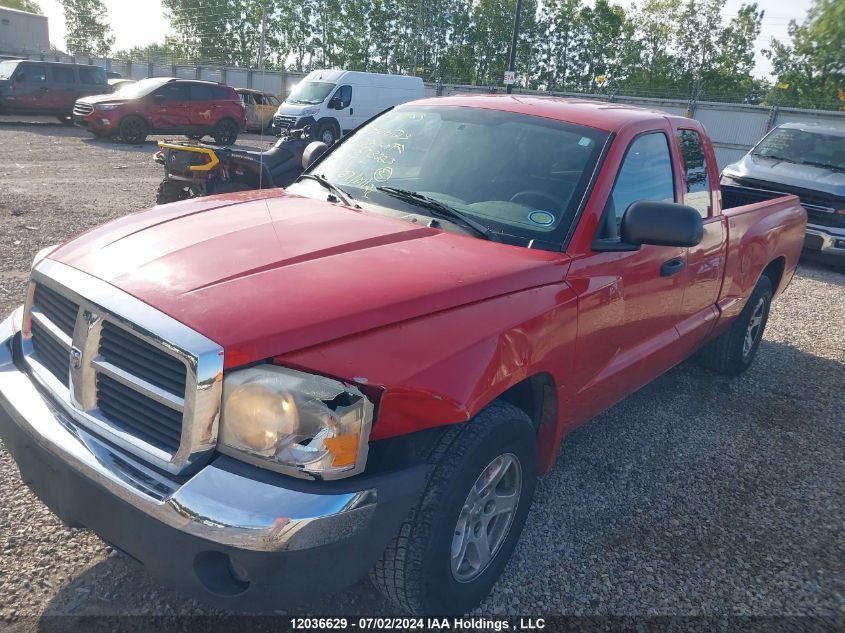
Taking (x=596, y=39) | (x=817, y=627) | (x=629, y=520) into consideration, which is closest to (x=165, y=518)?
(x=629, y=520)

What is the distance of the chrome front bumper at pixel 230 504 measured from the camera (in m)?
1.79

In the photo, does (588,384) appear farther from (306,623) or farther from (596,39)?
(596,39)

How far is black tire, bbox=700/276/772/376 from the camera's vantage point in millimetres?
5000

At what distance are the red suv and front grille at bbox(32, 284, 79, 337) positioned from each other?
676 inches

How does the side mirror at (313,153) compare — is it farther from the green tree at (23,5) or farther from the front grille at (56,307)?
the green tree at (23,5)

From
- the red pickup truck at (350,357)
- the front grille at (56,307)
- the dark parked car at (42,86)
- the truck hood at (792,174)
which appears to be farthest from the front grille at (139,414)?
the dark parked car at (42,86)

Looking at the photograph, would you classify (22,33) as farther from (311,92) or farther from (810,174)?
(810,174)

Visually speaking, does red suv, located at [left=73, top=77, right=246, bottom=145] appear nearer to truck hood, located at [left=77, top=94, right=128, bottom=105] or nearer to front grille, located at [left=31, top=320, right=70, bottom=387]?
truck hood, located at [left=77, top=94, right=128, bottom=105]

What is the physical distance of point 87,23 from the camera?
8925 centimetres

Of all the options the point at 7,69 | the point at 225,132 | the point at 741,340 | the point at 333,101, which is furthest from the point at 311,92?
the point at 741,340

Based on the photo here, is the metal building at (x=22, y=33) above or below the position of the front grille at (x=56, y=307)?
above

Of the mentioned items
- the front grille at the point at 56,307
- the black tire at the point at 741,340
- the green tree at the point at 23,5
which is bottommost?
the black tire at the point at 741,340

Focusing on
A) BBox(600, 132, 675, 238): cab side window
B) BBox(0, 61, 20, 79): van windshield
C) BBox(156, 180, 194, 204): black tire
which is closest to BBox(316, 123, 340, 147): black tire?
BBox(0, 61, 20, 79): van windshield

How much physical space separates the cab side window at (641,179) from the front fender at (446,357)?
72 centimetres
